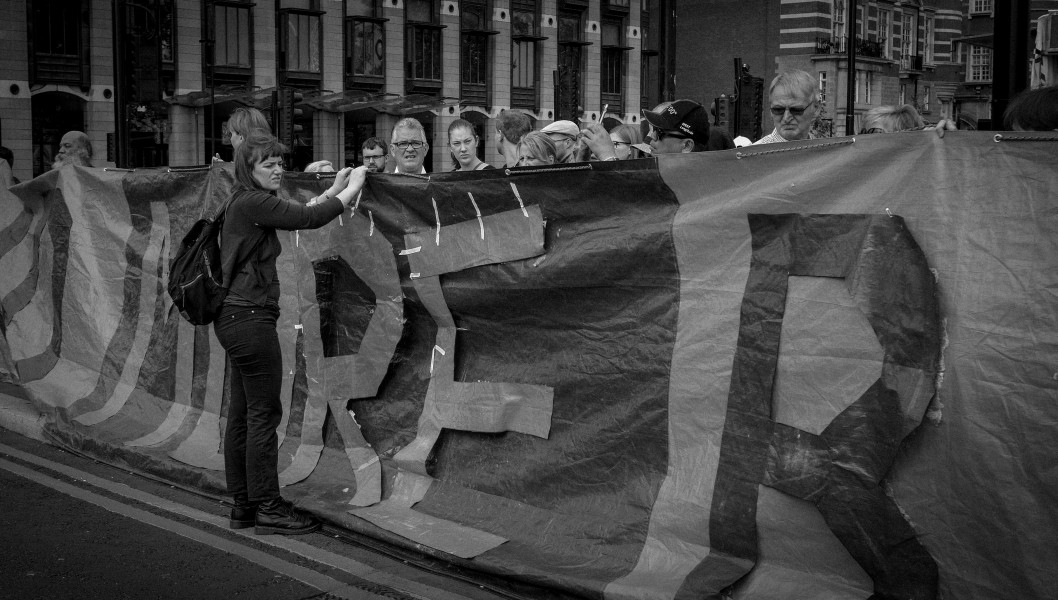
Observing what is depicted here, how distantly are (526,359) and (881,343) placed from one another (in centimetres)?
182

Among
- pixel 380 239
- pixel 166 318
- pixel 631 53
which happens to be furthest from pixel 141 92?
pixel 631 53

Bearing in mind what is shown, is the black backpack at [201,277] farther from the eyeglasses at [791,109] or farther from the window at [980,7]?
the window at [980,7]

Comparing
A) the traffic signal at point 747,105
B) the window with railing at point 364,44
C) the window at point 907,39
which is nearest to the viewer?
the traffic signal at point 747,105

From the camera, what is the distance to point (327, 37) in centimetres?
3906

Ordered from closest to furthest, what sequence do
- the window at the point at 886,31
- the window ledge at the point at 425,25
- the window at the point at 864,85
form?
the window ledge at the point at 425,25 → the window at the point at 864,85 → the window at the point at 886,31

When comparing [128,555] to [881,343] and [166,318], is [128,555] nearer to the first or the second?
[166,318]

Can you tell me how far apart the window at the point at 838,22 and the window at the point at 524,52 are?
20.0 m

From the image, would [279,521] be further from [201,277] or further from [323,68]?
[323,68]

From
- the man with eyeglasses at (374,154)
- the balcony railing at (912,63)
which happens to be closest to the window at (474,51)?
the balcony railing at (912,63)

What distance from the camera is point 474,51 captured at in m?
44.4

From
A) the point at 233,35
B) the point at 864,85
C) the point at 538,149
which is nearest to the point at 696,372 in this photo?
the point at 538,149

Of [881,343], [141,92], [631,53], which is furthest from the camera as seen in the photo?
[631,53]

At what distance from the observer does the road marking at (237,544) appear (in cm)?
485

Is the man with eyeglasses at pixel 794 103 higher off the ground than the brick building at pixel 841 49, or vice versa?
the brick building at pixel 841 49
